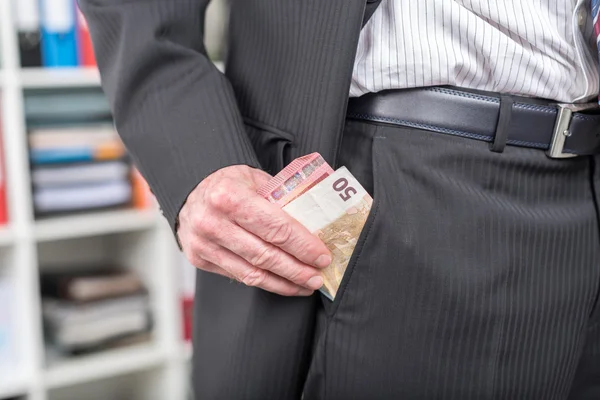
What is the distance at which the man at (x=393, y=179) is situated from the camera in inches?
27.0

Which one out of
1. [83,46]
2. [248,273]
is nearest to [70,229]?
[83,46]

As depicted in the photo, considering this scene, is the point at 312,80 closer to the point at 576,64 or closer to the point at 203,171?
the point at 203,171

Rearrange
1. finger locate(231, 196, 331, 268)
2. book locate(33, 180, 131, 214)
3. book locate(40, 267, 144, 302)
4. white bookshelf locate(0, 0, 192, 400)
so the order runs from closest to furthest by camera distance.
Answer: finger locate(231, 196, 331, 268)
white bookshelf locate(0, 0, 192, 400)
book locate(33, 180, 131, 214)
book locate(40, 267, 144, 302)

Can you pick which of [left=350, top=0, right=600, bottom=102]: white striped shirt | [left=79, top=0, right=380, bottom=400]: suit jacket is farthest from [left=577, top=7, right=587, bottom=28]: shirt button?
[left=79, top=0, right=380, bottom=400]: suit jacket

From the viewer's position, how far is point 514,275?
2.34ft

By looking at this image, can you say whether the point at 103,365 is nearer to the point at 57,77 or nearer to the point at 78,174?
the point at 78,174

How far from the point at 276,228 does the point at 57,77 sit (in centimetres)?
139

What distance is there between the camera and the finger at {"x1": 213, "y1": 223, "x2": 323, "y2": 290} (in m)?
0.66

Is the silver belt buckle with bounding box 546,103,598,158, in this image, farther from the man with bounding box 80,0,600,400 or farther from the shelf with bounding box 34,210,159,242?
the shelf with bounding box 34,210,159,242

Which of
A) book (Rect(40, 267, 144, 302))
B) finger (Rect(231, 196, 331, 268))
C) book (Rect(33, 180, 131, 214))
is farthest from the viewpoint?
book (Rect(40, 267, 144, 302))

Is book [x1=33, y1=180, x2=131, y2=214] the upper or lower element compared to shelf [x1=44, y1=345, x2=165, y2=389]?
upper

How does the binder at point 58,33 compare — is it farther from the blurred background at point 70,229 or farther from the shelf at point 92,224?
the shelf at point 92,224

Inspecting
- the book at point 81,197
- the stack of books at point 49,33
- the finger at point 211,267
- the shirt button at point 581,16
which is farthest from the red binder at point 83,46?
the shirt button at point 581,16

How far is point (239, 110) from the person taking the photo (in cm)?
80
